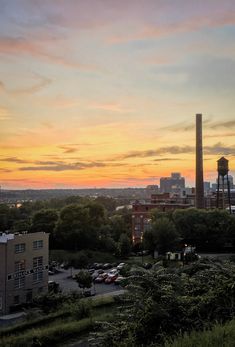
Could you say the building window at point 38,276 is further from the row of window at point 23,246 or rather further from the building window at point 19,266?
the row of window at point 23,246

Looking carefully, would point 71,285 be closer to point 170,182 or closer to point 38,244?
point 38,244

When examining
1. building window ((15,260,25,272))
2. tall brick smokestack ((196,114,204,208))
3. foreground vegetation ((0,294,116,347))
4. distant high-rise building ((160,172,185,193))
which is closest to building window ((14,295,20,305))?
building window ((15,260,25,272))

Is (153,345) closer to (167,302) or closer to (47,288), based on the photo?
(167,302)

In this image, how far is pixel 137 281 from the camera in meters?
8.05

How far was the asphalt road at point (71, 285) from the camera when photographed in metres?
30.1

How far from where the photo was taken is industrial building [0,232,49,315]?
2650cm

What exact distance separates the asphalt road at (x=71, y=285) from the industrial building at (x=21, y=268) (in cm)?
222

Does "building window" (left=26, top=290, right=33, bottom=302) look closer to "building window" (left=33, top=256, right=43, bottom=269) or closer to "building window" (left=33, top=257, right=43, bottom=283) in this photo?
"building window" (left=33, top=257, right=43, bottom=283)

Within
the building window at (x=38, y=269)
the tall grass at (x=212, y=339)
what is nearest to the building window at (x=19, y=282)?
the building window at (x=38, y=269)

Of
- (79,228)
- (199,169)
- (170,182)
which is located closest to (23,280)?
(79,228)

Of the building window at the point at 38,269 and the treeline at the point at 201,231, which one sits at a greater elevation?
the treeline at the point at 201,231

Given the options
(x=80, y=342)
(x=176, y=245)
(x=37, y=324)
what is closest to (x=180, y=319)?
(x=80, y=342)

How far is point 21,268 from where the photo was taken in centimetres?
2816

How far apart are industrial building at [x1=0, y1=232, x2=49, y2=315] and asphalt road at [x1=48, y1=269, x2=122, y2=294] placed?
222cm
